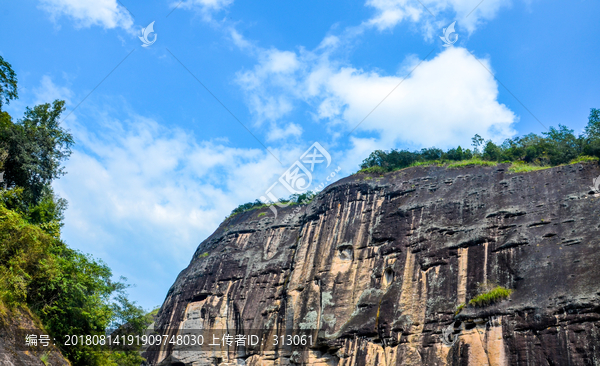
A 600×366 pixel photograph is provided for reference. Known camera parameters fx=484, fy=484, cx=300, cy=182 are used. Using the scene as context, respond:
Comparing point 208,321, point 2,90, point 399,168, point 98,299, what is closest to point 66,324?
point 98,299

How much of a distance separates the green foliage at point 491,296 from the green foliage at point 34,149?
1927cm

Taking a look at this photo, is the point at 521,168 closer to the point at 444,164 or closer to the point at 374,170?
the point at 444,164

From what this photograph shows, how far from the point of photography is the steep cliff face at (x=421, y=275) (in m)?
18.8

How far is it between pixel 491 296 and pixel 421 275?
3.91 meters

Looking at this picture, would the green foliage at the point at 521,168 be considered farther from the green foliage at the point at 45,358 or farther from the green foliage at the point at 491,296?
the green foliage at the point at 45,358

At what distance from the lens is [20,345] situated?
13.7m

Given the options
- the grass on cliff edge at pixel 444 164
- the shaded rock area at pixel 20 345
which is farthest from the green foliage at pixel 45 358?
the grass on cliff edge at pixel 444 164

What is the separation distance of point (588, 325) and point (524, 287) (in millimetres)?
3050

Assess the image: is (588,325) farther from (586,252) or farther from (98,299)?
(98,299)

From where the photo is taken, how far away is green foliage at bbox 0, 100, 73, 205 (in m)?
20.1

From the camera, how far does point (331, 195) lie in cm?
3158

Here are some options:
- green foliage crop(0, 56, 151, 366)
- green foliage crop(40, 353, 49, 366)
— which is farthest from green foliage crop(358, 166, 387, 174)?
green foliage crop(40, 353, 49, 366)

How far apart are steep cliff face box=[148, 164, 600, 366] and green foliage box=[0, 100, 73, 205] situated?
14.3m

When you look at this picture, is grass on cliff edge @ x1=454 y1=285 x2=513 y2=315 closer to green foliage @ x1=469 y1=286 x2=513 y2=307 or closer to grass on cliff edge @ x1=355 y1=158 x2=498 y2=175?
green foliage @ x1=469 y1=286 x2=513 y2=307
